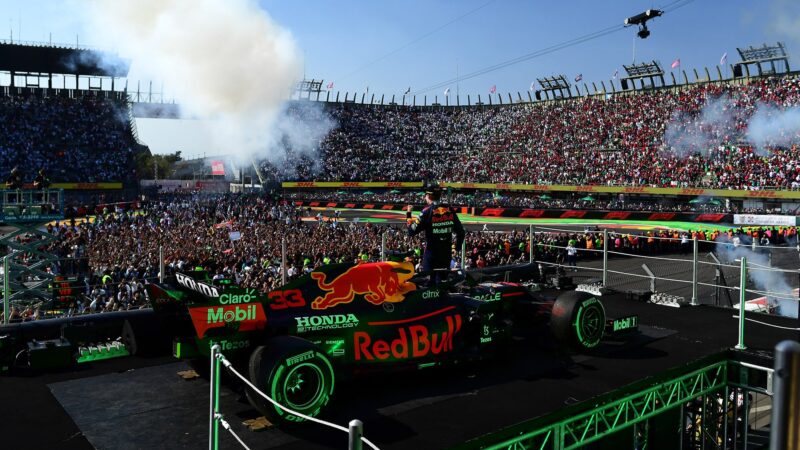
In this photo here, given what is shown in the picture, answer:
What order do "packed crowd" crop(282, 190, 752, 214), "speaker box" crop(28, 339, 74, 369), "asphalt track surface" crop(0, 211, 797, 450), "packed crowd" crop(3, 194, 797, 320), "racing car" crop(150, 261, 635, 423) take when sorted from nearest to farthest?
"asphalt track surface" crop(0, 211, 797, 450), "racing car" crop(150, 261, 635, 423), "speaker box" crop(28, 339, 74, 369), "packed crowd" crop(3, 194, 797, 320), "packed crowd" crop(282, 190, 752, 214)

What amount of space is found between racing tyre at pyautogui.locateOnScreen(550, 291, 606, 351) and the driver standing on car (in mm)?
2044

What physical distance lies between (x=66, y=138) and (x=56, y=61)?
1020 centimetres

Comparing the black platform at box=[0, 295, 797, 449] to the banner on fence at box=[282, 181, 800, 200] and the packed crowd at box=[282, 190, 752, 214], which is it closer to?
the packed crowd at box=[282, 190, 752, 214]

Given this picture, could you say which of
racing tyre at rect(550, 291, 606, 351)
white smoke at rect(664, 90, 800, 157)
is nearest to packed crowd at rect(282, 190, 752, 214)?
white smoke at rect(664, 90, 800, 157)

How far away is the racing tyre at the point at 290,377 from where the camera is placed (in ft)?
22.7

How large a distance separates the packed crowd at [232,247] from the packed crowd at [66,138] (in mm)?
23867

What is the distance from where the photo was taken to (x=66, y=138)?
5766cm

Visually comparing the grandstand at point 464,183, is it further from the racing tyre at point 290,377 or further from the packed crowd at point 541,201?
the racing tyre at point 290,377

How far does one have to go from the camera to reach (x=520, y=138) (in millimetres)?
70750

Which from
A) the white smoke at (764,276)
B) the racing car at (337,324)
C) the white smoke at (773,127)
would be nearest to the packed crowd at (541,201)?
the white smoke at (773,127)

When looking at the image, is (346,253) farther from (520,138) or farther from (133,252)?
(520,138)

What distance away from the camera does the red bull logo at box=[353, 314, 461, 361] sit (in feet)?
27.6

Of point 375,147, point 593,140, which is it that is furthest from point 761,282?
point 375,147

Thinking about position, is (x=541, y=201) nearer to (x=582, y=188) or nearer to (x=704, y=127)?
(x=582, y=188)
